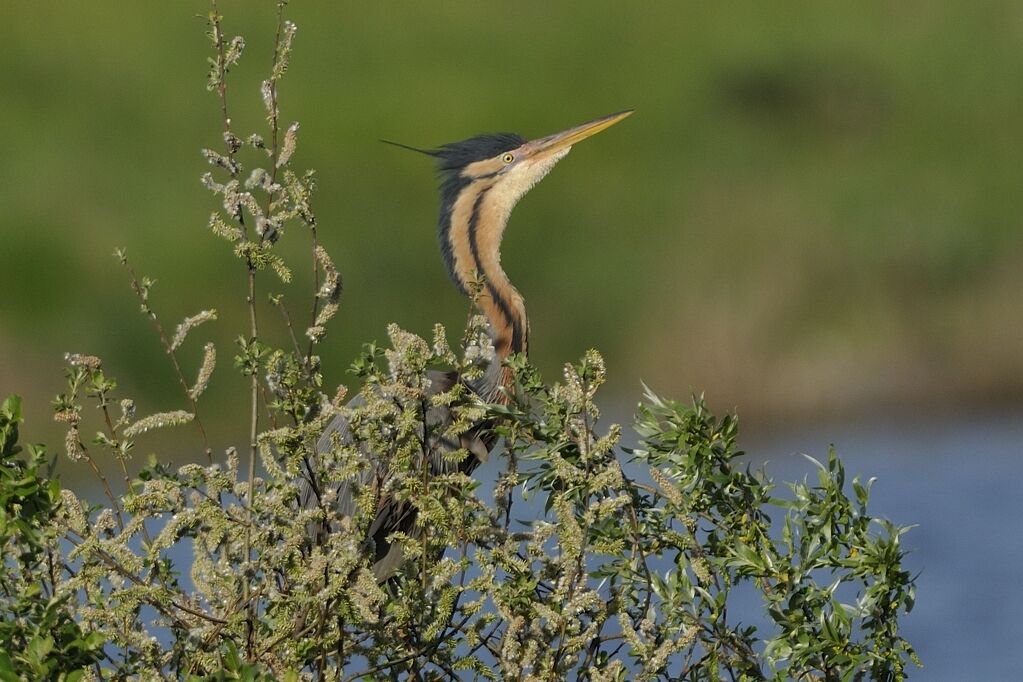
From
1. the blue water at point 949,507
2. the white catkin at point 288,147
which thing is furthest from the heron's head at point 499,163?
the blue water at point 949,507

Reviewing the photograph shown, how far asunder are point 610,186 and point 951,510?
355 centimetres

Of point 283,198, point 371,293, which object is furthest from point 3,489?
point 371,293

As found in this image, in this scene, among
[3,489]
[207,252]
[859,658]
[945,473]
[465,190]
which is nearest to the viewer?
[3,489]

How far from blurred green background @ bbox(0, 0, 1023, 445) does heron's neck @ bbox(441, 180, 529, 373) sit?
4.28 metres

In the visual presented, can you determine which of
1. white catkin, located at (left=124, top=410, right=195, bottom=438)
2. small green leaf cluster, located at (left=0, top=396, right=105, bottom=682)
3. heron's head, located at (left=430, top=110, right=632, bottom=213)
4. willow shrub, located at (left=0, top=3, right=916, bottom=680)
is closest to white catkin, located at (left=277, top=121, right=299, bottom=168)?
willow shrub, located at (left=0, top=3, right=916, bottom=680)

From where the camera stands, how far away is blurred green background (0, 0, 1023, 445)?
12086 mm

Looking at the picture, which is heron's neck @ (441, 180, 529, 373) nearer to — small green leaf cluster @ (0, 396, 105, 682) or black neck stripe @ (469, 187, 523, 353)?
black neck stripe @ (469, 187, 523, 353)

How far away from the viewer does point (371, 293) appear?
1208 cm

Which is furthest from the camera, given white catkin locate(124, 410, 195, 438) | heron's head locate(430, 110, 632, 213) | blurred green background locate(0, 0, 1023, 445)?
blurred green background locate(0, 0, 1023, 445)

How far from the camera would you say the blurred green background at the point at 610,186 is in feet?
39.7

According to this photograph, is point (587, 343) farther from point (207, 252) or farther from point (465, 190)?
point (465, 190)

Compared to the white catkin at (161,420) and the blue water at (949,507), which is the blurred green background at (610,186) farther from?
the white catkin at (161,420)

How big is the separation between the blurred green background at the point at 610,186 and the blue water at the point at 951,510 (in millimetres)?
216

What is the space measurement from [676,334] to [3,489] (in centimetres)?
920
